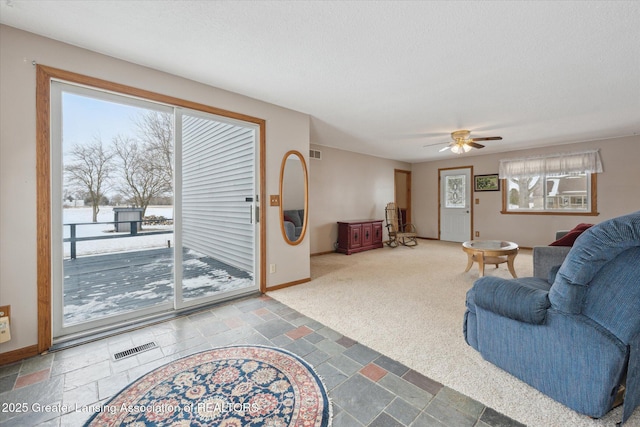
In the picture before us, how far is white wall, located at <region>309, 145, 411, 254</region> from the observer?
18.5 feet

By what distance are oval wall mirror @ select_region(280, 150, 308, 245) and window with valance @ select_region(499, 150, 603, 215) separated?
17.1 ft

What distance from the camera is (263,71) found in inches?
99.4

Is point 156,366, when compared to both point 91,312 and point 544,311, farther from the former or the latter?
point 544,311

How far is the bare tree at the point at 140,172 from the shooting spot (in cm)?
255

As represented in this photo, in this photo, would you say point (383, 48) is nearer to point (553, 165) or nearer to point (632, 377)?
point (632, 377)

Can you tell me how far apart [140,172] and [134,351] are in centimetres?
161

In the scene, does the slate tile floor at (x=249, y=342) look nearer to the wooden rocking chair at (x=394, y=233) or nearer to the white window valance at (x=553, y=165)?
the wooden rocking chair at (x=394, y=233)

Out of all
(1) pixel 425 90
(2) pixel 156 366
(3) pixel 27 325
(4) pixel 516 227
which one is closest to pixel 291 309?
(2) pixel 156 366

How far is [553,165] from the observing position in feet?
18.5

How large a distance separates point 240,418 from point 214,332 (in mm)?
1043

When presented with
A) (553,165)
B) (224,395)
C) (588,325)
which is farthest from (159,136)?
(553,165)

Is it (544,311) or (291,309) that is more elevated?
(544,311)

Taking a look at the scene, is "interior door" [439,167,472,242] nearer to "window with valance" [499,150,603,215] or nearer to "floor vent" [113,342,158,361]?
"window with valance" [499,150,603,215]

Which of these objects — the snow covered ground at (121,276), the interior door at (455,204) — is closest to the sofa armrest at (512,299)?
the snow covered ground at (121,276)
